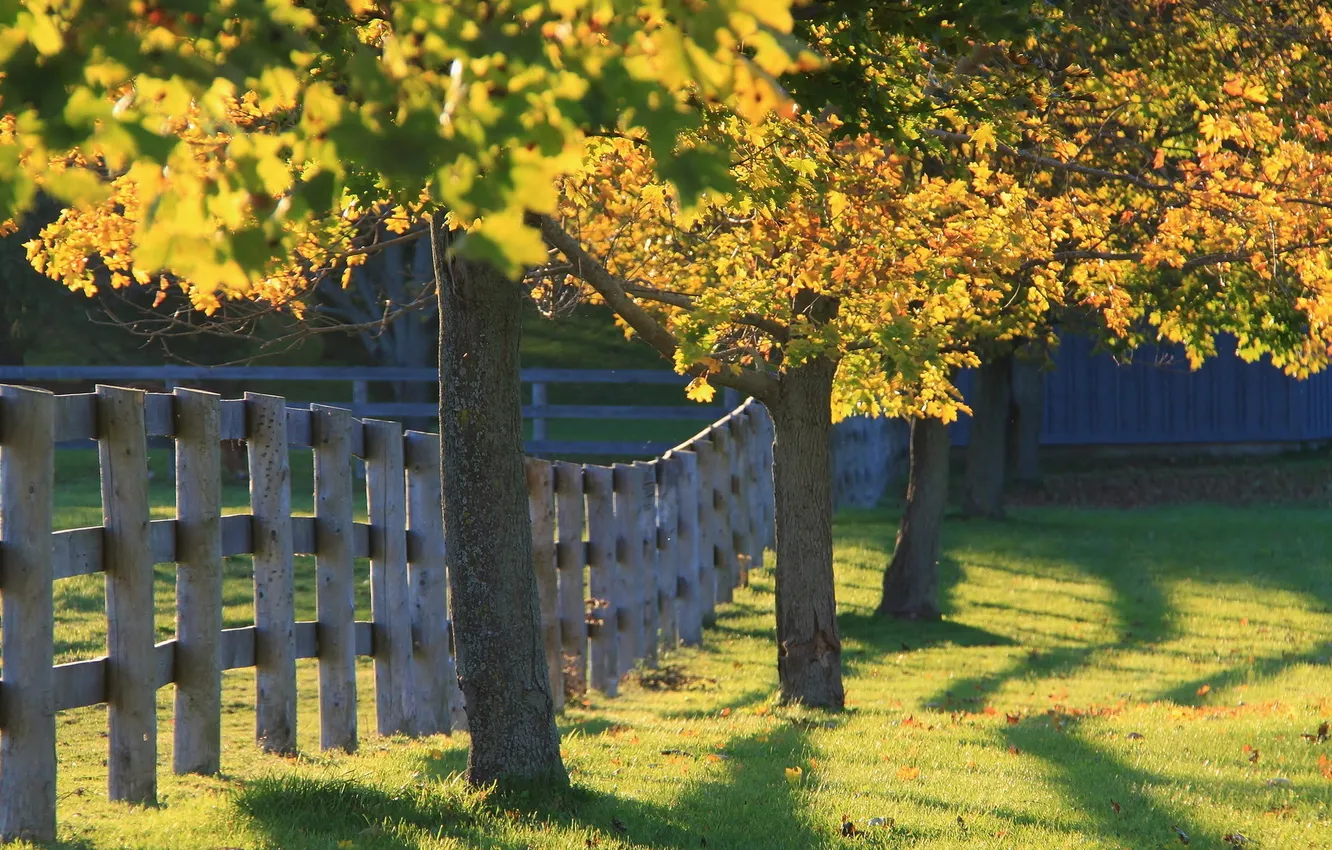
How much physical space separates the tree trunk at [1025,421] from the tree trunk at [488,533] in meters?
21.2

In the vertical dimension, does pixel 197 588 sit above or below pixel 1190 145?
below

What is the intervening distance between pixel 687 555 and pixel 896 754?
560 cm

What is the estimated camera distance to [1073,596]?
16625 mm

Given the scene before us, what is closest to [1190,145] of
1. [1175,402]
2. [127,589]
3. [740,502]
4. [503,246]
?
[740,502]

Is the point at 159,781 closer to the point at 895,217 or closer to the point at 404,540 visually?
the point at 404,540

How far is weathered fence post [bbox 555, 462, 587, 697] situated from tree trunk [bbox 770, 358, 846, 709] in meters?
1.46

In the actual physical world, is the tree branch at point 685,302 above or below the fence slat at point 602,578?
above

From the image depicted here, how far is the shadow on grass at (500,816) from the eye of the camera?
5570 millimetres

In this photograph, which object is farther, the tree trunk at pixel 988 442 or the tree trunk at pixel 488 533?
the tree trunk at pixel 988 442

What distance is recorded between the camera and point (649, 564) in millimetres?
12141

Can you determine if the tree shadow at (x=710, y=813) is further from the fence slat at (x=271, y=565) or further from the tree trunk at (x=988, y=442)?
the tree trunk at (x=988, y=442)

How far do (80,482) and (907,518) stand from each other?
466 inches

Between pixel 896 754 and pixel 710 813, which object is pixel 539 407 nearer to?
pixel 896 754

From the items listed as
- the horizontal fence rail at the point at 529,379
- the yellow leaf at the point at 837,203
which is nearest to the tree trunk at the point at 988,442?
the horizontal fence rail at the point at 529,379
